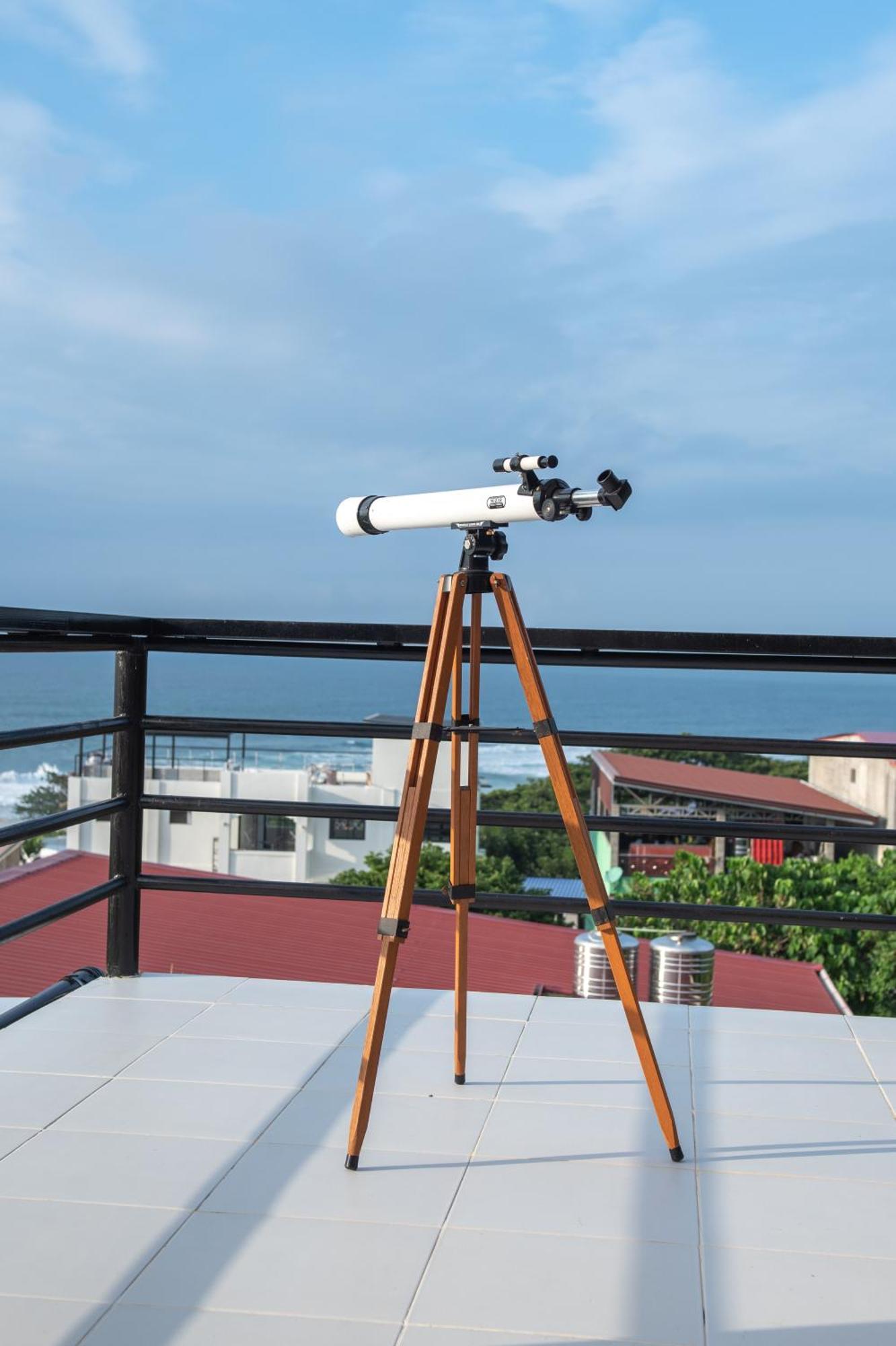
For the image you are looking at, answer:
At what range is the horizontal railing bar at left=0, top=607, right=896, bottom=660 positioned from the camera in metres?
2.67

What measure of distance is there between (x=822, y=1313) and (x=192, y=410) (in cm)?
5736

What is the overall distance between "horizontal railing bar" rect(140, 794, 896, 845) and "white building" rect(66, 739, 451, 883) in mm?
31089

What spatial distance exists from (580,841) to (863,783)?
43.9m

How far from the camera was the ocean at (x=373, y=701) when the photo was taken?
1825 inches

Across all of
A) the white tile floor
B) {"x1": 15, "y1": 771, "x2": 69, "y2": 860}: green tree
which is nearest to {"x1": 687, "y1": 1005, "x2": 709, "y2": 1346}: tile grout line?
the white tile floor

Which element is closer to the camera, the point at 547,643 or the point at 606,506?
the point at 606,506

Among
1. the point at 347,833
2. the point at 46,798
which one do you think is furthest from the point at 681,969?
the point at 46,798

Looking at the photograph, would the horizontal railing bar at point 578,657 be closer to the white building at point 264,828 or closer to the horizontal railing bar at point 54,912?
the horizontal railing bar at point 54,912

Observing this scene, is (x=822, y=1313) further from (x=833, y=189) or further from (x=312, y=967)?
(x=833, y=189)

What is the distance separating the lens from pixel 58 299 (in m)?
58.6

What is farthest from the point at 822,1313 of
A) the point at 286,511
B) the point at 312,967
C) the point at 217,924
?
the point at 286,511

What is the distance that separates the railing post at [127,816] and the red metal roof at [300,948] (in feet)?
11.9

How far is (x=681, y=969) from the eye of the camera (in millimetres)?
4789

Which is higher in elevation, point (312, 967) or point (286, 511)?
point (286, 511)
